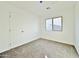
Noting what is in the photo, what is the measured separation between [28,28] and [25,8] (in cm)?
50

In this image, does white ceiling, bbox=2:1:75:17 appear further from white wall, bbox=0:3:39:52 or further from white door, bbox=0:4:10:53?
white door, bbox=0:4:10:53

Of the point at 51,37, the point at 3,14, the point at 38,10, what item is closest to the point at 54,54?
the point at 51,37

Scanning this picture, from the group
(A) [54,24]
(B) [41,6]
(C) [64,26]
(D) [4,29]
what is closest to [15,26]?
(D) [4,29]

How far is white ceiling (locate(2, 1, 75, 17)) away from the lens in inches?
79.4

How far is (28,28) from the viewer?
2213 millimetres

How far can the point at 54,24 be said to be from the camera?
202 cm

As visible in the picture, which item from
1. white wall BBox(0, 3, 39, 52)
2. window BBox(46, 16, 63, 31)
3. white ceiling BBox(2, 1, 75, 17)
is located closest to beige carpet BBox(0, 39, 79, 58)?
white wall BBox(0, 3, 39, 52)

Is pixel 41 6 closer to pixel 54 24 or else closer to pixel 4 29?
pixel 54 24

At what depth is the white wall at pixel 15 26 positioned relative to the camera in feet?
6.72

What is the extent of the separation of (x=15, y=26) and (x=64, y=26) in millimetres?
1148

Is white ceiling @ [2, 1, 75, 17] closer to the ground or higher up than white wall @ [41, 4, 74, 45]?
higher up

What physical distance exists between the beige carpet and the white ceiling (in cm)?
70

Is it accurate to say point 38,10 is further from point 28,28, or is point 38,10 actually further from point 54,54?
point 54,54

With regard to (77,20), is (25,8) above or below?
above
